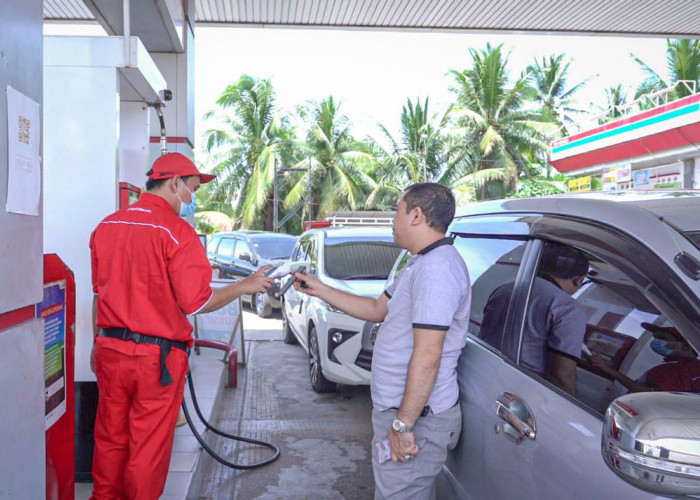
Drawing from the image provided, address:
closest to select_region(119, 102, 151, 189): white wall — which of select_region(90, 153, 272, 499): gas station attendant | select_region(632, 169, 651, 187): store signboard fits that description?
select_region(90, 153, 272, 499): gas station attendant

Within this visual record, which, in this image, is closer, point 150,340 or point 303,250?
point 150,340

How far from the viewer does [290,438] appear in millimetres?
5746

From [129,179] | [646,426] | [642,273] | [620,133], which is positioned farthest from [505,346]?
[620,133]

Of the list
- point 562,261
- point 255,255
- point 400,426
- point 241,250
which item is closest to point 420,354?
point 400,426

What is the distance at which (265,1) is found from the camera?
28.2ft

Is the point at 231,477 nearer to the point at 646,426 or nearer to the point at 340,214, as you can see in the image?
the point at 646,426

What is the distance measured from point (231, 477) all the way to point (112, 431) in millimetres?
1778

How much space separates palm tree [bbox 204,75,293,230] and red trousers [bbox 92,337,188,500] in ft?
113

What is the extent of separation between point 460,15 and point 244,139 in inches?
1194

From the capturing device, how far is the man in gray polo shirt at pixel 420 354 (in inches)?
96.7

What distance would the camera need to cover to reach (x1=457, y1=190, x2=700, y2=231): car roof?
197cm

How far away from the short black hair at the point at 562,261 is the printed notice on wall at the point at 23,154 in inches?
69.2

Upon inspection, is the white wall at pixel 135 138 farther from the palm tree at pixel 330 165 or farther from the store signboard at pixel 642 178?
the palm tree at pixel 330 165

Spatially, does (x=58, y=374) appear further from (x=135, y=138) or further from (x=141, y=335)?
(x=135, y=138)
